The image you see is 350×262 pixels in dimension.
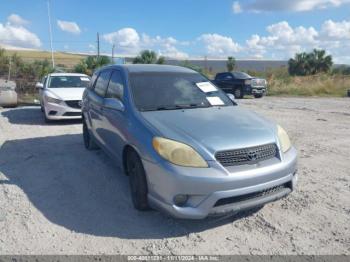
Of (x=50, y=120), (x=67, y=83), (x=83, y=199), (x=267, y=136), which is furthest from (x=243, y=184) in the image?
(x=67, y=83)

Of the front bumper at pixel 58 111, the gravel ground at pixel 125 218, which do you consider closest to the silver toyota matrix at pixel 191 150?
the gravel ground at pixel 125 218

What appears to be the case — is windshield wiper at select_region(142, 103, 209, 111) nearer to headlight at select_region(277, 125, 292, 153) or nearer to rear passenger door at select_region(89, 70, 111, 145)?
headlight at select_region(277, 125, 292, 153)

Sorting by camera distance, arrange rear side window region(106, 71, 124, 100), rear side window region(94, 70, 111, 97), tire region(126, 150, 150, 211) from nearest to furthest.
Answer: tire region(126, 150, 150, 211), rear side window region(106, 71, 124, 100), rear side window region(94, 70, 111, 97)

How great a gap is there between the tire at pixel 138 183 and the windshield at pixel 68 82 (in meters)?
7.12

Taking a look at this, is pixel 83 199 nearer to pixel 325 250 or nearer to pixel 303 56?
pixel 325 250

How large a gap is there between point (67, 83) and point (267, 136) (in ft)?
27.1

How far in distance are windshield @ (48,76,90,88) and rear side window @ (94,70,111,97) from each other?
494cm

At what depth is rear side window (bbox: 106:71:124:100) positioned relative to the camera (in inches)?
173

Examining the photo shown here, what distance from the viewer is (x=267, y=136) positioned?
343cm

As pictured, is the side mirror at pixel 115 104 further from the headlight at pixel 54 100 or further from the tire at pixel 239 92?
the tire at pixel 239 92

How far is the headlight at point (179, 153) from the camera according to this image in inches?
121

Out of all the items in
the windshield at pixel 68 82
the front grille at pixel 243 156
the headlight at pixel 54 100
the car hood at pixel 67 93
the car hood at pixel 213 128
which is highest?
the car hood at pixel 213 128

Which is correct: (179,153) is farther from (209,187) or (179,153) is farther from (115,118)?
(115,118)

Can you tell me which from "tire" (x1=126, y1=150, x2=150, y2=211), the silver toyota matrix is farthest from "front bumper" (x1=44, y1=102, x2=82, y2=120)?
"tire" (x1=126, y1=150, x2=150, y2=211)
